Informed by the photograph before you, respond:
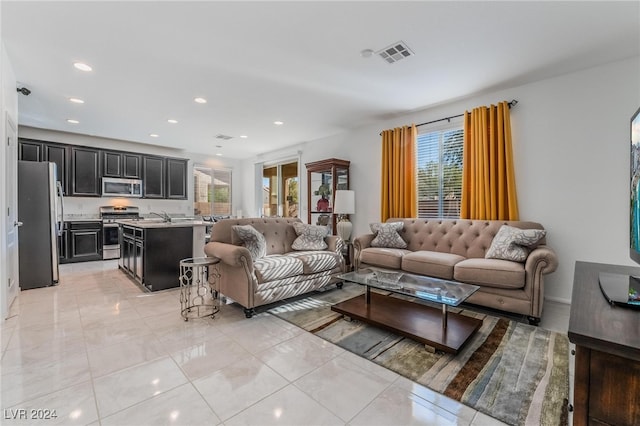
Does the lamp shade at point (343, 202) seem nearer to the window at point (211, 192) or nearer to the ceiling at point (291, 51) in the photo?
the ceiling at point (291, 51)

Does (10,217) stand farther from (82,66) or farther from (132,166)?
(132,166)

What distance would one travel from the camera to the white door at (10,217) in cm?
279

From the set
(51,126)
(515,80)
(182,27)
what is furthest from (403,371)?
(51,126)

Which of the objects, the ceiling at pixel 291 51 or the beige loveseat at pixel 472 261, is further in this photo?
the beige loveseat at pixel 472 261

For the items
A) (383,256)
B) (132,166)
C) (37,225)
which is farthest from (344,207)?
(132,166)

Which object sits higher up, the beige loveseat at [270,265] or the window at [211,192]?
the window at [211,192]

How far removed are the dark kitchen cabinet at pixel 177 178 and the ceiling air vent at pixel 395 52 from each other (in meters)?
5.99

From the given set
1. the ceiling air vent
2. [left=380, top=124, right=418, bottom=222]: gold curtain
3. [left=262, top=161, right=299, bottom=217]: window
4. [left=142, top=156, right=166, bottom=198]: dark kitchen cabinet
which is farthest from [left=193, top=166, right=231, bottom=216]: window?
the ceiling air vent

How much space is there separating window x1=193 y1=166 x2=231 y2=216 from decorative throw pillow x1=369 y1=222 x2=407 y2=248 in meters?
5.47

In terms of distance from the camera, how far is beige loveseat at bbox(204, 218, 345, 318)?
274 centimetres

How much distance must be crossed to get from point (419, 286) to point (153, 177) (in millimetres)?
6534

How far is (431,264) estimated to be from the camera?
3195mm

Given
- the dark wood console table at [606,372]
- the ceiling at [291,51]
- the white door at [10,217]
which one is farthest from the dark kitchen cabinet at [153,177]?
the dark wood console table at [606,372]

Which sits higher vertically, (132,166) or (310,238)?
(132,166)
